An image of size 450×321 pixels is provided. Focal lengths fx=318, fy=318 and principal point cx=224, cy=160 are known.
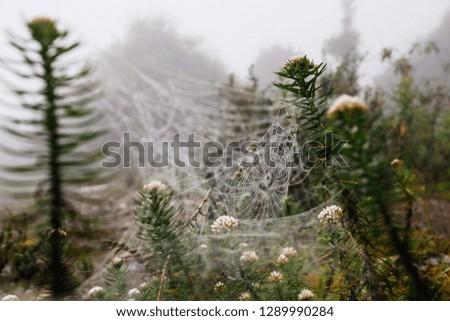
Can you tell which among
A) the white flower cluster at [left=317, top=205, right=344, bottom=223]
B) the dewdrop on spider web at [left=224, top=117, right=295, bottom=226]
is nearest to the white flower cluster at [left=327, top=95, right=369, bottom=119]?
the white flower cluster at [left=317, top=205, right=344, bottom=223]

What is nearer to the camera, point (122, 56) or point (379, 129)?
point (379, 129)

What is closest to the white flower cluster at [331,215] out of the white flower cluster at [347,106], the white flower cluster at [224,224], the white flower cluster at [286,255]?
the white flower cluster at [286,255]

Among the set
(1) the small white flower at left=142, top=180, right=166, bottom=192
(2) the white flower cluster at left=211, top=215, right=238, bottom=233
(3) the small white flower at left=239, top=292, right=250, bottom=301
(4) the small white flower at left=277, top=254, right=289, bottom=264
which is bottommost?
(3) the small white flower at left=239, top=292, right=250, bottom=301

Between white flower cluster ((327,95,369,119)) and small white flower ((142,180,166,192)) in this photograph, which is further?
small white flower ((142,180,166,192))

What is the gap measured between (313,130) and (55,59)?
884 millimetres

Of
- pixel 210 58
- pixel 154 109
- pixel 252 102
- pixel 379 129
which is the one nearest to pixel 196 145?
pixel 252 102

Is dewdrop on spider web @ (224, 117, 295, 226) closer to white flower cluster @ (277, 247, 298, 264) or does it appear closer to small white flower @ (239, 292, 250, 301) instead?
white flower cluster @ (277, 247, 298, 264)

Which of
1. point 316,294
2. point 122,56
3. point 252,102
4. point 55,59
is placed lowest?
point 316,294

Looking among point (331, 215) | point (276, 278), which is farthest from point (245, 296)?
point (331, 215)

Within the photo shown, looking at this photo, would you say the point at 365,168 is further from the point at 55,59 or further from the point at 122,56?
the point at 122,56

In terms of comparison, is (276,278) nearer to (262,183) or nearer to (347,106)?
(347,106)

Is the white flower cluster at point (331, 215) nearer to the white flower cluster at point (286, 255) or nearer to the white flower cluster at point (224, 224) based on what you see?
the white flower cluster at point (286, 255)

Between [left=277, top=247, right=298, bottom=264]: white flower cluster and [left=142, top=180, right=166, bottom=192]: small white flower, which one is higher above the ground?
[left=142, top=180, right=166, bottom=192]: small white flower
